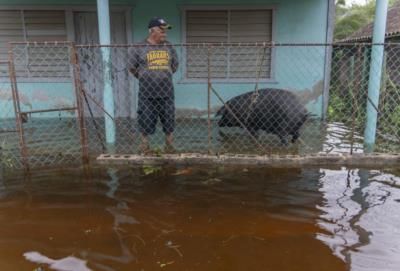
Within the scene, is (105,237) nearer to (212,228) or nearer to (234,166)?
(212,228)

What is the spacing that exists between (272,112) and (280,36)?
2.50 metres

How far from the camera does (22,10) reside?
8.38 metres

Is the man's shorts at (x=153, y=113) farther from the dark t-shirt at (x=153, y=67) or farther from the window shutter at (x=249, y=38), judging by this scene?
the window shutter at (x=249, y=38)

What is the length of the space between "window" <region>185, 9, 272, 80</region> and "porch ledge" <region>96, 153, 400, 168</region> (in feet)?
12.8

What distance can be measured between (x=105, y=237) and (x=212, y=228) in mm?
1001

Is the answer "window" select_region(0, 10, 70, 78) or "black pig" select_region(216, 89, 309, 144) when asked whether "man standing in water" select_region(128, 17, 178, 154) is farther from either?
"window" select_region(0, 10, 70, 78)

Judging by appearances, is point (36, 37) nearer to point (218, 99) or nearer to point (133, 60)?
point (133, 60)

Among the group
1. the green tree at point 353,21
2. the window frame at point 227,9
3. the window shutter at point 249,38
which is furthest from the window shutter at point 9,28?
the green tree at point 353,21

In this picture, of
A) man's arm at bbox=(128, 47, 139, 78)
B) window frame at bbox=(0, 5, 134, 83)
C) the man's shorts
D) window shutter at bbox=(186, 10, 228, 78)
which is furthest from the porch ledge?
window frame at bbox=(0, 5, 134, 83)

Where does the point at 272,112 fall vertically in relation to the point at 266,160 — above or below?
above

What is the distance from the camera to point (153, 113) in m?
5.71

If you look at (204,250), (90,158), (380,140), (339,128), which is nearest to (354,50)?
(339,128)

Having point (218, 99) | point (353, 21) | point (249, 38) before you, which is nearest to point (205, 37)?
point (249, 38)

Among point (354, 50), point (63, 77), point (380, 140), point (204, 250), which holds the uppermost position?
point (354, 50)
